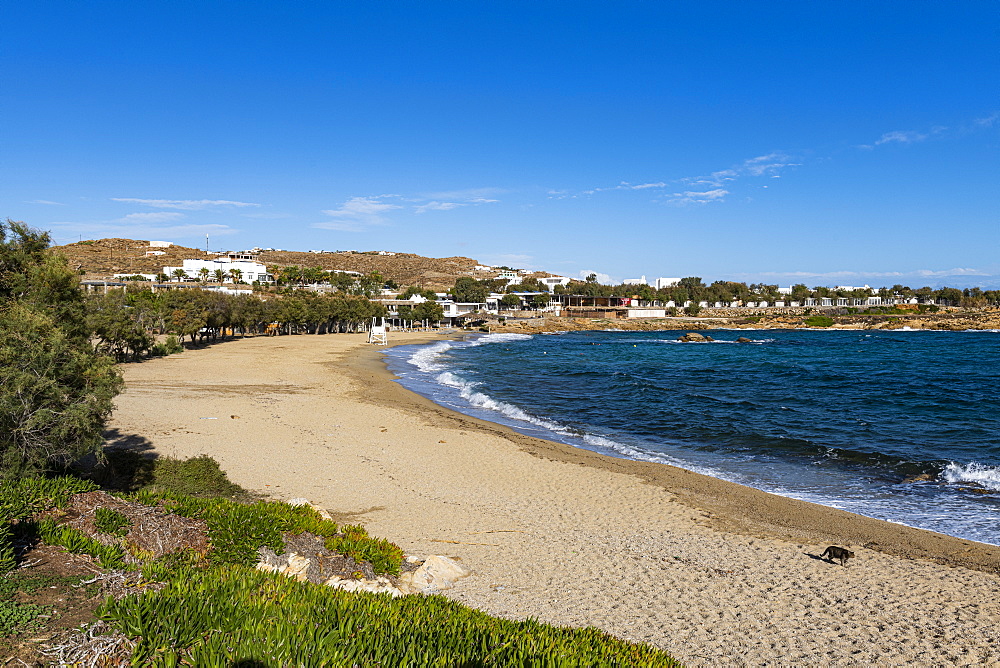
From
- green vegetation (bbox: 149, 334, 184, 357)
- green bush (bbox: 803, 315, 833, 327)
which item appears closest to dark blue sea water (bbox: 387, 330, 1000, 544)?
green vegetation (bbox: 149, 334, 184, 357)

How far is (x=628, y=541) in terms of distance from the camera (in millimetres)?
10289

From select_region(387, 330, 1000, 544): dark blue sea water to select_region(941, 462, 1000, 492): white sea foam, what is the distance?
5cm

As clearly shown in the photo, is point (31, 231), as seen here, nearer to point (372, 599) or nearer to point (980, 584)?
point (372, 599)

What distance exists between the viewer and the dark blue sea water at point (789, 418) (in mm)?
14164

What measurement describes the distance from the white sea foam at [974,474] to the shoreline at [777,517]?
5141mm

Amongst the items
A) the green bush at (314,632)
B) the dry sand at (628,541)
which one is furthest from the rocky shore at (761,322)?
the green bush at (314,632)

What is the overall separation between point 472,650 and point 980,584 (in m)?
8.91

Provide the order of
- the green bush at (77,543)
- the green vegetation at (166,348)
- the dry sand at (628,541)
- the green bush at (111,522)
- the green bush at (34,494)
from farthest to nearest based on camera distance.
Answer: the green vegetation at (166,348) < the dry sand at (628,541) < the green bush at (111,522) < the green bush at (34,494) < the green bush at (77,543)

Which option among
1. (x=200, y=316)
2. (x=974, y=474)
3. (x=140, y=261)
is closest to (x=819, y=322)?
(x=200, y=316)

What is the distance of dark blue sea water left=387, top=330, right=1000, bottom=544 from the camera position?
46.5 feet

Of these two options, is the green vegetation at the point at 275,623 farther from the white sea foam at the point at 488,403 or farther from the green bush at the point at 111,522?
the white sea foam at the point at 488,403

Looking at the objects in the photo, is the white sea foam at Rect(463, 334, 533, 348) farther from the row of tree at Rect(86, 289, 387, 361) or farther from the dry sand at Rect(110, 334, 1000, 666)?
the dry sand at Rect(110, 334, 1000, 666)

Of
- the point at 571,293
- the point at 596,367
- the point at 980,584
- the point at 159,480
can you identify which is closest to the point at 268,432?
the point at 159,480

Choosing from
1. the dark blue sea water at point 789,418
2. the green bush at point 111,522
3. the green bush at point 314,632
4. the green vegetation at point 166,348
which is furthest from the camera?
the green vegetation at point 166,348
